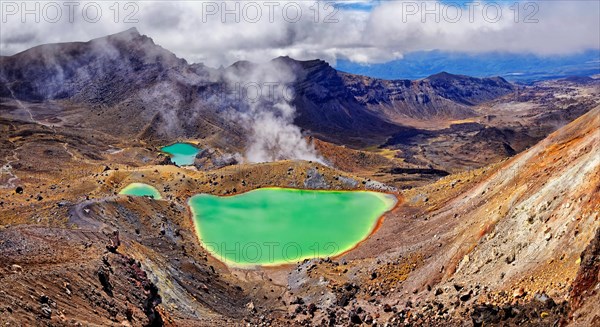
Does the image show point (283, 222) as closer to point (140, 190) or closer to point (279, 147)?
point (140, 190)

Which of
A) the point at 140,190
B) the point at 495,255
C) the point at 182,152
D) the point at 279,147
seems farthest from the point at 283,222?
the point at 182,152

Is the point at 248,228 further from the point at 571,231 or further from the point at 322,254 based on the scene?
the point at 571,231

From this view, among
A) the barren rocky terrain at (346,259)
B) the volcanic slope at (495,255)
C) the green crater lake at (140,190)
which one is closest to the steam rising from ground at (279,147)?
the barren rocky terrain at (346,259)

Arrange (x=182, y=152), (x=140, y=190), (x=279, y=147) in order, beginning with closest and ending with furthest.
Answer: (x=140, y=190)
(x=279, y=147)
(x=182, y=152)

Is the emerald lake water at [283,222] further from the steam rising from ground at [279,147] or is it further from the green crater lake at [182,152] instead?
the green crater lake at [182,152]

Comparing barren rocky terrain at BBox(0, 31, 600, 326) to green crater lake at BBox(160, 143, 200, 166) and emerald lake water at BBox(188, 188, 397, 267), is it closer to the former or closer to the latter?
emerald lake water at BBox(188, 188, 397, 267)

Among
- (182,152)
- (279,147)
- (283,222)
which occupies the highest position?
(279,147)
